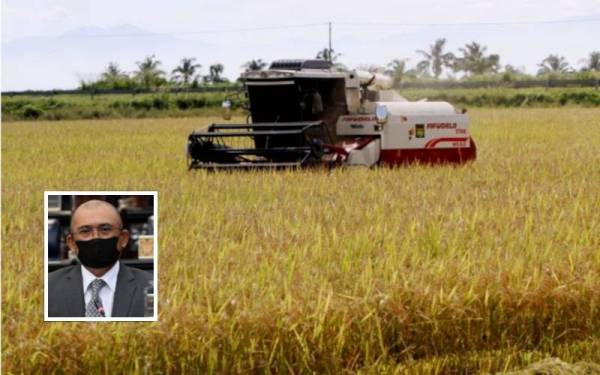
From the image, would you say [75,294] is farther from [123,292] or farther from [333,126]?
[333,126]

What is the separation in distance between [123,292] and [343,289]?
4.88 ft

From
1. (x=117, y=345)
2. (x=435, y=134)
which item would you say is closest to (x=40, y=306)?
(x=117, y=345)

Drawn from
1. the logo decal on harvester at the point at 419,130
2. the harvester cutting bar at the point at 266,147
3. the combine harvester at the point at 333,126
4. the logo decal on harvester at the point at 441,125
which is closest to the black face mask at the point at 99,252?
the harvester cutting bar at the point at 266,147

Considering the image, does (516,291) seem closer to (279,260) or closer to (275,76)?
(279,260)

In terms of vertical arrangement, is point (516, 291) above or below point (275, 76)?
below

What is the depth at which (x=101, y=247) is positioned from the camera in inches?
128

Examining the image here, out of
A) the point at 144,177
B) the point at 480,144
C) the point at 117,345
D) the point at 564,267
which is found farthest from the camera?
the point at 480,144

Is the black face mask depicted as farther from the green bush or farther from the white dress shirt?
the green bush

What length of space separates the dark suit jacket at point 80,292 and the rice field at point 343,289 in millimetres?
433

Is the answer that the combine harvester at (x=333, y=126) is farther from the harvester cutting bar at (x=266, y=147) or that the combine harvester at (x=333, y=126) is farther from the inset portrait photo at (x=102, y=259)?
the inset portrait photo at (x=102, y=259)

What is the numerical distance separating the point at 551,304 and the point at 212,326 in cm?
160

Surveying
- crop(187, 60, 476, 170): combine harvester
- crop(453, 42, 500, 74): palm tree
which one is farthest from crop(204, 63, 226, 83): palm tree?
crop(187, 60, 476, 170): combine harvester

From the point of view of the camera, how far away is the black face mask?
3242mm

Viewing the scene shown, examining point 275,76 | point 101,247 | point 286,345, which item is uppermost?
point 275,76
